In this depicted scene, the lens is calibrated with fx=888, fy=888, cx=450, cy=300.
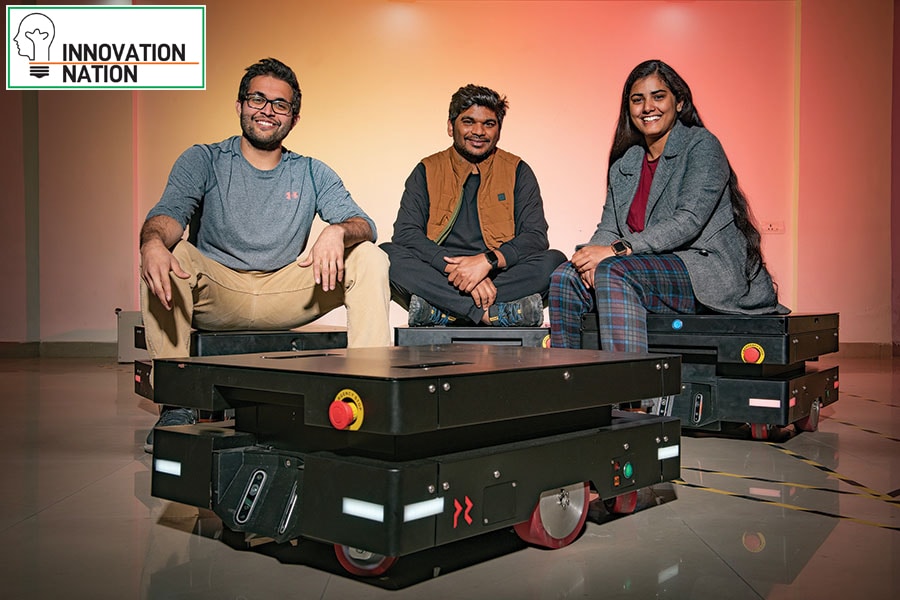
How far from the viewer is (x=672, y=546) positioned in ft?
4.73

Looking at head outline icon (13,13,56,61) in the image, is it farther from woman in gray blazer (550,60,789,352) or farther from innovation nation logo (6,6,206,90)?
woman in gray blazer (550,60,789,352)

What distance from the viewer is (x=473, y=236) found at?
338cm

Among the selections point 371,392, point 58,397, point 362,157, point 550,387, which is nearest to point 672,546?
point 550,387

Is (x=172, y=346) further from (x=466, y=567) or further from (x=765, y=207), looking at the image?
(x=765, y=207)

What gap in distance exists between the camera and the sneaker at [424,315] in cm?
312

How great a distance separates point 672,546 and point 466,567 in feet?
1.18

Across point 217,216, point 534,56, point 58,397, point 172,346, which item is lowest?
point 58,397

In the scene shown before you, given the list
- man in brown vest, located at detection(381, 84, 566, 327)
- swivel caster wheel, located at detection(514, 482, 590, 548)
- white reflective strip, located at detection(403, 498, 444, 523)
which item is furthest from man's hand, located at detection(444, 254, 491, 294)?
white reflective strip, located at detection(403, 498, 444, 523)

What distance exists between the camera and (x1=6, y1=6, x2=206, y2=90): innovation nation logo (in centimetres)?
546

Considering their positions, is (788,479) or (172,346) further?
(172,346)

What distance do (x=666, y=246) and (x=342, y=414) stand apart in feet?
5.48

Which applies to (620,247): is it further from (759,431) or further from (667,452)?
(667,452)

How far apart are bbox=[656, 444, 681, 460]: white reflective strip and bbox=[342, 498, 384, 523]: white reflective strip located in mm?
672

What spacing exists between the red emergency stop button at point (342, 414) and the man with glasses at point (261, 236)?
45.8 inches
